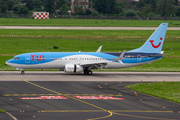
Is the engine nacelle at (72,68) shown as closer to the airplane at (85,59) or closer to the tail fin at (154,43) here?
the airplane at (85,59)

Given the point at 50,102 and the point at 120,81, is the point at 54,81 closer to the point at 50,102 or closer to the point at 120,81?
the point at 120,81

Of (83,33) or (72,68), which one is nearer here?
(72,68)

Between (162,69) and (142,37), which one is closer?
(162,69)

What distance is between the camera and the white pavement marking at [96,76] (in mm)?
46406

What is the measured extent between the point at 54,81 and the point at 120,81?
9.53 metres

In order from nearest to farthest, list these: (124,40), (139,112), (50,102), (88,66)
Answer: (139,112) → (50,102) → (88,66) → (124,40)

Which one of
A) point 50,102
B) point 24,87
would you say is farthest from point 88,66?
point 50,102

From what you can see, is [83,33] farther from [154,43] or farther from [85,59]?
[85,59]

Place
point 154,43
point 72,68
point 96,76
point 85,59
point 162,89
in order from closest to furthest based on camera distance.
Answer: point 162,89
point 72,68
point 96,76
point 85,59
point 154,43

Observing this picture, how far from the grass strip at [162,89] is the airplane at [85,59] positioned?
8141 mm

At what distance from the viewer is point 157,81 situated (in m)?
45.7

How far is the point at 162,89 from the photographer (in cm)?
3950

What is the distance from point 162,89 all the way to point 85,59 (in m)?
15.7

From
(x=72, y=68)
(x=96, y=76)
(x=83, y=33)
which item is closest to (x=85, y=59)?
(x=72, y=68)
